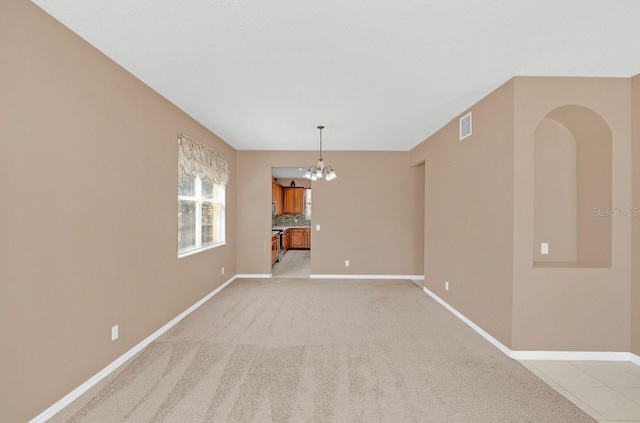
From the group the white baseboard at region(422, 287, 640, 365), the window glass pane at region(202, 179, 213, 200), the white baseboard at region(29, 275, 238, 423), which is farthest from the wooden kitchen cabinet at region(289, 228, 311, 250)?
the white baseboard at region(422, 287, 640, 365)

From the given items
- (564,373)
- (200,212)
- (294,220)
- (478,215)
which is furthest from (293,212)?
(564,373)

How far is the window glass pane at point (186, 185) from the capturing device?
3.68 m

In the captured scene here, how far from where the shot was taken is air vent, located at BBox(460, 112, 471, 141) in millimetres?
3333

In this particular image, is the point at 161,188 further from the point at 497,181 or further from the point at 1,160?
the point at 497,181

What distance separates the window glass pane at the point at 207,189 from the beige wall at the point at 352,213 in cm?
96

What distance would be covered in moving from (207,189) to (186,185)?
674 millimetres

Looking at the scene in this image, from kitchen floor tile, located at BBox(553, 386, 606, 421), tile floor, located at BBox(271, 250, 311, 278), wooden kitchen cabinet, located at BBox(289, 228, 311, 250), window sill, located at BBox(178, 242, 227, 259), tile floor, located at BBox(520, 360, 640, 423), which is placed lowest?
kitchen floor tile, located at BBox(553, 386, 606, 421)

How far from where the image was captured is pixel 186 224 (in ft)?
13.0

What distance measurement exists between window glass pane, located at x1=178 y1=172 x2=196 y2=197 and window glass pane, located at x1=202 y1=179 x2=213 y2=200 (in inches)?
11.4

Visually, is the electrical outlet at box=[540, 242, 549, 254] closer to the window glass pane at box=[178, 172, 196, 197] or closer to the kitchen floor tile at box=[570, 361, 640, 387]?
the kitchen floor tile at box=[570, 361, 640, 387]

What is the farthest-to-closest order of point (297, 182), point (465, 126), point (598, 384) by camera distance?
1. point (297, 182)
2. point (465, 126)
3. point (598, 384)

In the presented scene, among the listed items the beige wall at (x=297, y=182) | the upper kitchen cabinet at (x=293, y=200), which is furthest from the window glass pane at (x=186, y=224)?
the beige wall at (x=297, y=182)

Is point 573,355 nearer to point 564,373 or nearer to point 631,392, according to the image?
point 564,373

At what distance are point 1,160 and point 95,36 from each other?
111cm
